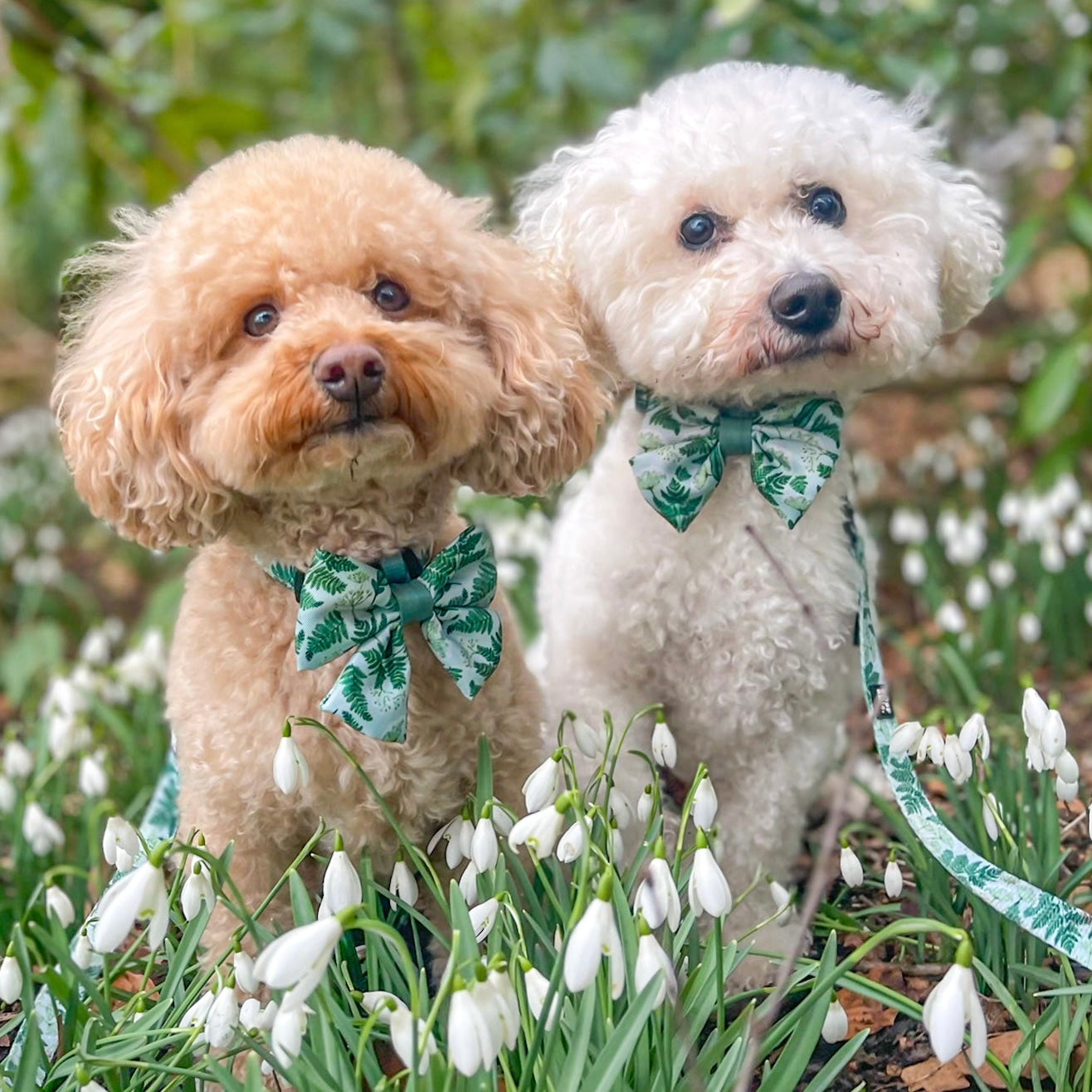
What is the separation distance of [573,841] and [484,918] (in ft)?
0.54

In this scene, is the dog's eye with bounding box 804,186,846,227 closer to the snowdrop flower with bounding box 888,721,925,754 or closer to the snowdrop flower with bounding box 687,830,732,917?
the snowdrop flower with bounding box 888,721,925,754

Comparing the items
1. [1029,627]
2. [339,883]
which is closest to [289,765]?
→ [339,883]

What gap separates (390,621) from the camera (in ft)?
6.30

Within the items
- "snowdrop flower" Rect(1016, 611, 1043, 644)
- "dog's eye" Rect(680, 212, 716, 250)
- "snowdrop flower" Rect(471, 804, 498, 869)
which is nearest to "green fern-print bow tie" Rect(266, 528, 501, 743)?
"snowdrop flower" Rect(471, 804, 498, 869)

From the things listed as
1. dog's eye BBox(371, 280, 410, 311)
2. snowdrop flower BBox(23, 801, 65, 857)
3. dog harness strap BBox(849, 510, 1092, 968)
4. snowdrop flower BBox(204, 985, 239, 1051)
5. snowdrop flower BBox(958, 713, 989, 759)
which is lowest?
snowdrop flower BBox(23, 801, 65, 857)

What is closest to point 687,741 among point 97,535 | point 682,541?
point 682,541

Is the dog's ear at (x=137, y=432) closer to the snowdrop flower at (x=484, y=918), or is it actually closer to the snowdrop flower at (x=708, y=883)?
the snowdrop flower at (x=484, y=918)

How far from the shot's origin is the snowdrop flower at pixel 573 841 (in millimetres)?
1712

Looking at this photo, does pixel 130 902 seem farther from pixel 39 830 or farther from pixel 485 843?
pixel 39 830

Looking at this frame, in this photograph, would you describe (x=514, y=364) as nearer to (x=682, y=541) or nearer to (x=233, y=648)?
(x=682, y=541)

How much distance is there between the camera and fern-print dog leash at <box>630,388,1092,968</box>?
2.08 metres

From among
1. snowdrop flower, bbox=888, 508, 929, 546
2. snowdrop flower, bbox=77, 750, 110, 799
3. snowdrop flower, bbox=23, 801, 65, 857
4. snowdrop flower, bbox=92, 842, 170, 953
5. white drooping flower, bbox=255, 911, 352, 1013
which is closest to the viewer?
white drooping flower, bbox=255, 911, 352, 1013

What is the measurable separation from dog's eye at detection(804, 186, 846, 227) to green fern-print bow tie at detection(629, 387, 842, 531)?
0.30 metres

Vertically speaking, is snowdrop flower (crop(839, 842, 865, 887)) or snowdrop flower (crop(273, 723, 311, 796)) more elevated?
snowdrop flower (crop(273, 723, 311, 796))
